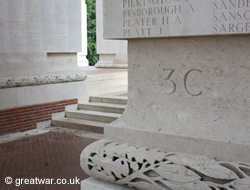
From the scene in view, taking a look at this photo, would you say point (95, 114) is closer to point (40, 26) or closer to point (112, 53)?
point (40, 26)

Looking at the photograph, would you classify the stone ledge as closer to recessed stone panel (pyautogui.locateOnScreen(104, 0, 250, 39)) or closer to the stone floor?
the stone floor

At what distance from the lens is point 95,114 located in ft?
24.5

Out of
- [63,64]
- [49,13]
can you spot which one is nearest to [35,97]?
[63,64]

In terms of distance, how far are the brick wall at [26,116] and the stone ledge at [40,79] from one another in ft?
1.64

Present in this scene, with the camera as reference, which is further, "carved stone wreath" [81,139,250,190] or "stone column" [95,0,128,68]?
"stone column" [95,0,128,68]

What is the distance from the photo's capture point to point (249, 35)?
2561mm

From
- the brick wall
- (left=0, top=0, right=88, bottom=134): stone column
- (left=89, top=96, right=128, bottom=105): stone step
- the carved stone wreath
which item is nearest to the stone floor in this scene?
the brick wall

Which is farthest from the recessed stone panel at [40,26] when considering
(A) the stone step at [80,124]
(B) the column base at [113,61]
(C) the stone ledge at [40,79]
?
(B) the column base at [113,61]

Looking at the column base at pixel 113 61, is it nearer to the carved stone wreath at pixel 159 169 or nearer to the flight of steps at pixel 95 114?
the flight of steps at pixel 95 114

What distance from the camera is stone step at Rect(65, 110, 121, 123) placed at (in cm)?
718

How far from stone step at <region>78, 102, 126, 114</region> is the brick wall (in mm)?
505

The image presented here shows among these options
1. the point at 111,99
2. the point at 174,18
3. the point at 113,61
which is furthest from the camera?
the point at 113,61

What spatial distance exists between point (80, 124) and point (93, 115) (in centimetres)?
40

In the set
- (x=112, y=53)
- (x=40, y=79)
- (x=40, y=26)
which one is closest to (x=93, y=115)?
(x=40, y=79)
